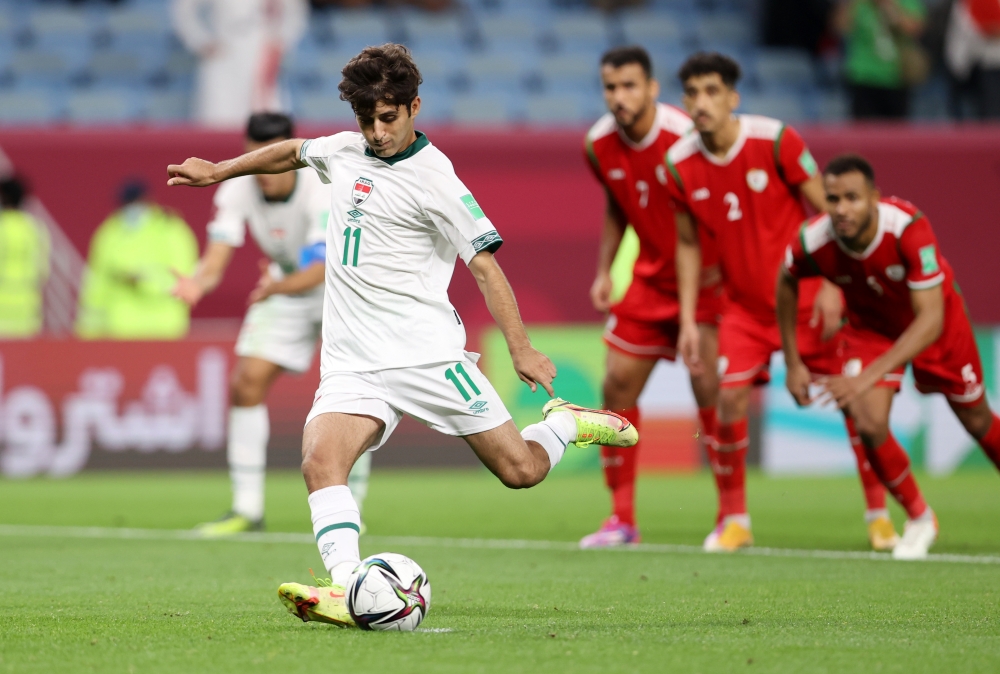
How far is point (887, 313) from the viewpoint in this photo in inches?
301

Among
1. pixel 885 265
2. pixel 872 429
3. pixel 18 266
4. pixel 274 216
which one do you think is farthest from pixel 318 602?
pixel 18 266

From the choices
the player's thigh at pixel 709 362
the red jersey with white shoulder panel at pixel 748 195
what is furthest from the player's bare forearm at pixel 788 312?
the player's thigh at pixel 709 362

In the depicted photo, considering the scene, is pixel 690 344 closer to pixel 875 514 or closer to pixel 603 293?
pixel 603 293

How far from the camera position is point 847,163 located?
7.26 metres

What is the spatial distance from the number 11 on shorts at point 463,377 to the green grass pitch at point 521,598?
2.62 feet

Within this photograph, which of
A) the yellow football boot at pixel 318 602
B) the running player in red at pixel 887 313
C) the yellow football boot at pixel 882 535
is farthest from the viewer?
the yellow football boot at pixel 882 535

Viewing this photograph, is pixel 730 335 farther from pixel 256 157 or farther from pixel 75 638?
pixel 75 638

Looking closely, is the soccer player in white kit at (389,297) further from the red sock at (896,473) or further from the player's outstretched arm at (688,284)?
the red sock at (896,473)

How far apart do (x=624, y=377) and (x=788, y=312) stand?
1.14 metres

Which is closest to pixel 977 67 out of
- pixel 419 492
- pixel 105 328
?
pixel 419 492

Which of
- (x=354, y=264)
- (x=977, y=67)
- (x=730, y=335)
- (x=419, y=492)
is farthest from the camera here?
(x=977, y=67)

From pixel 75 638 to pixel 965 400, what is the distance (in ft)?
15.5

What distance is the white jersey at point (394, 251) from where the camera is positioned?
5234 millimetres

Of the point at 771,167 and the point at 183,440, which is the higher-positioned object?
the point at 771,167
